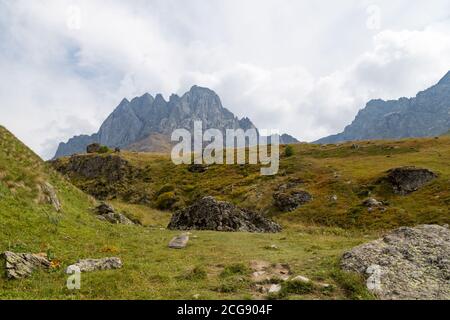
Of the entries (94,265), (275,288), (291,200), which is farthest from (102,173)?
(275,288)

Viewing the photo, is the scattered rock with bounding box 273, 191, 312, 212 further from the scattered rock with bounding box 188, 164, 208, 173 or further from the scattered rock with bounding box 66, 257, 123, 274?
the scattered rock with bounding box 66, 257, 123, 274

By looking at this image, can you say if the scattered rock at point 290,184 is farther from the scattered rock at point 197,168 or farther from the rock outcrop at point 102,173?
the rock outcrop at point 102,173

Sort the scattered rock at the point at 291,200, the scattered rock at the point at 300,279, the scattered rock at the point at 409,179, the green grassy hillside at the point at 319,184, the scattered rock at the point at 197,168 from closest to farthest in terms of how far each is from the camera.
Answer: the scattered rock at the point at 300,279
the green grassy hillside at the point at 319,184
the scattered rock at the point at 409,179
the scattered rock at the point at 291,200
the scattered rock at the point at 197,168

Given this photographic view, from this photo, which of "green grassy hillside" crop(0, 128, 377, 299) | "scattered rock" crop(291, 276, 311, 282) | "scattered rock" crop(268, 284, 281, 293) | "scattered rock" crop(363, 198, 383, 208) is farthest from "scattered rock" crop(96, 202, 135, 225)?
"scattered rock" crop(363, 198, 383, 208)

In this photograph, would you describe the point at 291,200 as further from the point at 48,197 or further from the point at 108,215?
the point at 48,197

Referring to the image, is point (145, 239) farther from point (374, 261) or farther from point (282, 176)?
point (282, 176)

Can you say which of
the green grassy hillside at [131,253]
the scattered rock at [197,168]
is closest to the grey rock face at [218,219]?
the green grassy hillside at [131,253]

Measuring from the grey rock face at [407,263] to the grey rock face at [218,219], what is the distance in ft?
77.0

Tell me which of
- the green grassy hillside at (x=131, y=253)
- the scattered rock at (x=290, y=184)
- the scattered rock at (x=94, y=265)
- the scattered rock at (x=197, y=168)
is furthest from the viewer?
the scattered rock at (x=197, y=168)

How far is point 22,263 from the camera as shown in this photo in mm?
19656

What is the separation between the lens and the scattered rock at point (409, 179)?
72500 mm

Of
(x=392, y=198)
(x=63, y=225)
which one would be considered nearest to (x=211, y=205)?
(x=63, y=225)

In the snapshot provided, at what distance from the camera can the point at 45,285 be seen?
18.1 meters
